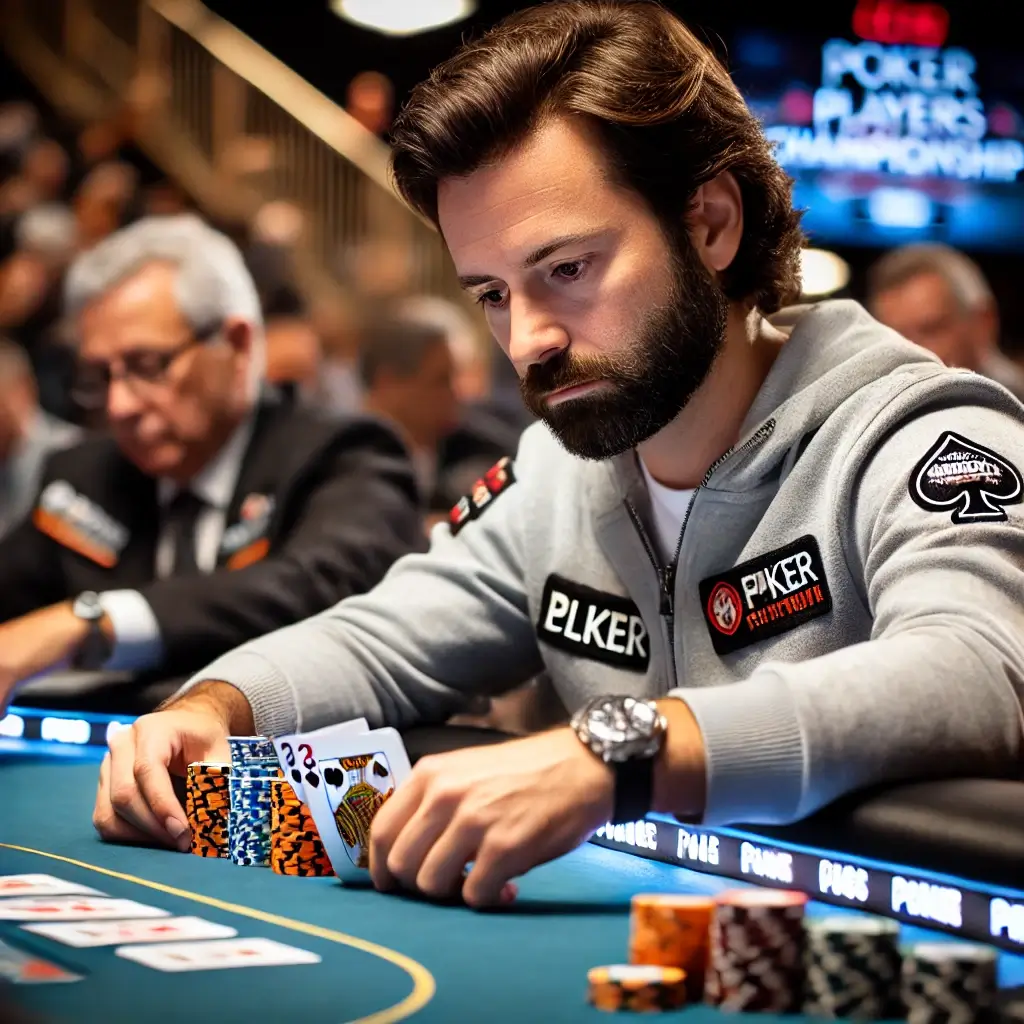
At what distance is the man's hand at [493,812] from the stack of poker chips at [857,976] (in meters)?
0.29

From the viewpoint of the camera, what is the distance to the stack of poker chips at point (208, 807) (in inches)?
62.9

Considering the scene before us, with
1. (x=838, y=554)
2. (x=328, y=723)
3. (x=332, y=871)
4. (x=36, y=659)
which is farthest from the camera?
(x=36, y=659)

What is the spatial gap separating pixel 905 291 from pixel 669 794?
14.4 feet

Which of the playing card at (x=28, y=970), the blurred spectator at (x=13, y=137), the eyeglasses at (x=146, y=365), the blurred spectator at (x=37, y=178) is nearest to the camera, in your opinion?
the playing card at (x=28, y=970)

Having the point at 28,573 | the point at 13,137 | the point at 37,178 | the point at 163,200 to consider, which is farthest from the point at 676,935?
the point at 163,200

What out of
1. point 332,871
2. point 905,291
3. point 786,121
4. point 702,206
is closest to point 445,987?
point 332,871

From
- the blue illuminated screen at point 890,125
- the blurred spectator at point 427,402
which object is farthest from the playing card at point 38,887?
the blue illuminated screen at point 890,125

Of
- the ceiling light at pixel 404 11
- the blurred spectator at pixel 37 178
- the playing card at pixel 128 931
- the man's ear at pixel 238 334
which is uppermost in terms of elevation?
the ceiling light at pixel 404 11

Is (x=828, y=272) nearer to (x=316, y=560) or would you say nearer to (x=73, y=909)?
(x=316, y=560)

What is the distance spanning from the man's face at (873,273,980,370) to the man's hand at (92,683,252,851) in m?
3.96

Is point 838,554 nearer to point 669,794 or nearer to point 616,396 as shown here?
point 616,396

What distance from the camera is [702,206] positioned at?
2.00 metres

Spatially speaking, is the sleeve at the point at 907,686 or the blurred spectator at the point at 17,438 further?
the blurred spectator at the point at 17,438

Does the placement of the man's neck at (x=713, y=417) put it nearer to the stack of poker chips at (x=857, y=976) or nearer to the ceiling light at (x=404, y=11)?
the stack of poker chips at (x=857, y=976)
